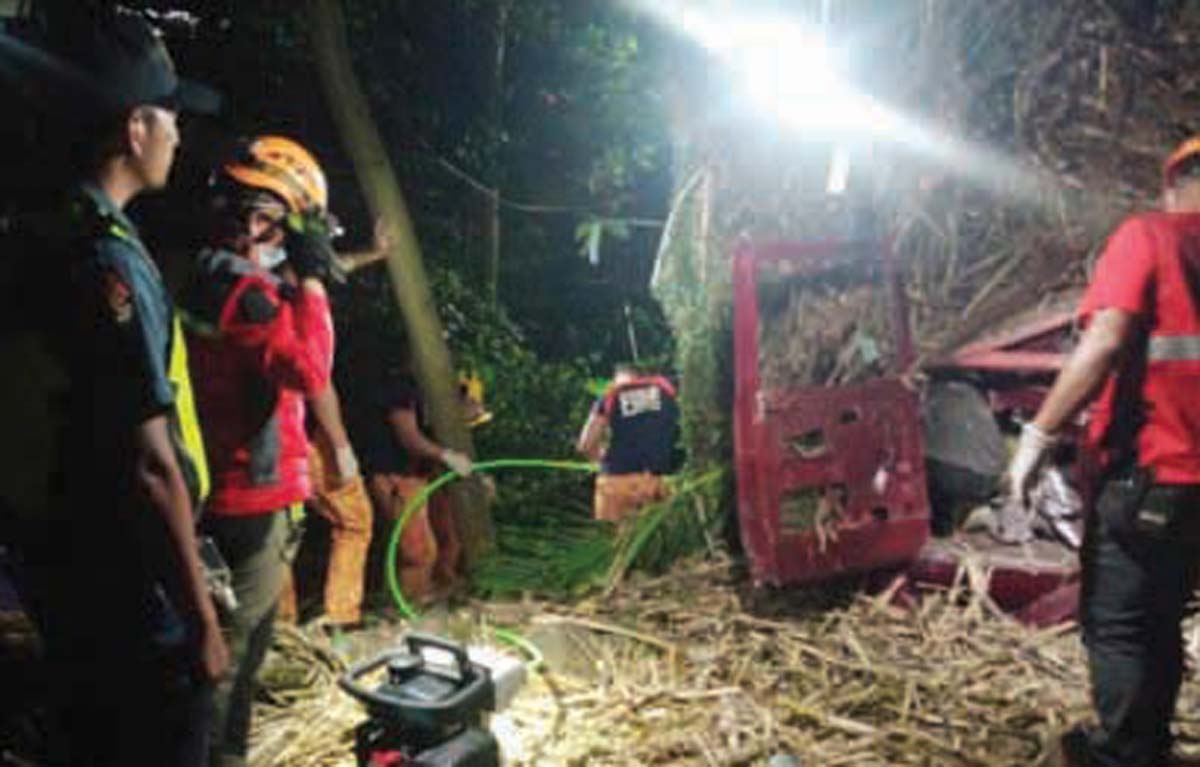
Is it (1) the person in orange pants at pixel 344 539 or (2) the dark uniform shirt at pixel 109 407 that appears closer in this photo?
(2) the dark uniform shirt at pixel 109 407

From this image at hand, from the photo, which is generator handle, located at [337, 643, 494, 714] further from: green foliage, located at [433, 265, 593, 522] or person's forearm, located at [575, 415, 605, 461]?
green foliage, located at [433, 265, 593, 522]

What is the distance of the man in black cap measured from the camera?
1927mm

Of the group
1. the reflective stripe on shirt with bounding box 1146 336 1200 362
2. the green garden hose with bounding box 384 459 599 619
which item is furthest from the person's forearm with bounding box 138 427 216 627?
the reflective stripe on shirt with bounding box 1146 336 1200 362

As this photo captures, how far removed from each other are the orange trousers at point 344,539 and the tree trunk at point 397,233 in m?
1.02

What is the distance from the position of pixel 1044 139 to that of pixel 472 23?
7040 millimetres

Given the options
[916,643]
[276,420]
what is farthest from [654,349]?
[276,420]

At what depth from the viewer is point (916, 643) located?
4660 millimetres

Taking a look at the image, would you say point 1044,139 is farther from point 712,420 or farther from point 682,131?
point 712,420

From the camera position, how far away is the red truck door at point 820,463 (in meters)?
4.53

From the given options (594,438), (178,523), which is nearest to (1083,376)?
(178,523)

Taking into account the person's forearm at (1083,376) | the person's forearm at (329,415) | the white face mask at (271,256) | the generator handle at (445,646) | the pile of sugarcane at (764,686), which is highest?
the white face mask at (271,256)

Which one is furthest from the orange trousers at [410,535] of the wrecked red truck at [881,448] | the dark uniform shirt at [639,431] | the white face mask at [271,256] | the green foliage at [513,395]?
the green foliage at [513,395]

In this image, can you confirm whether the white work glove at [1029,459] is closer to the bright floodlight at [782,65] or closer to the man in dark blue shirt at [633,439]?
the bright floodlight at [782,65]

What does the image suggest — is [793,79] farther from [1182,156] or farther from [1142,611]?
[1142,611]
